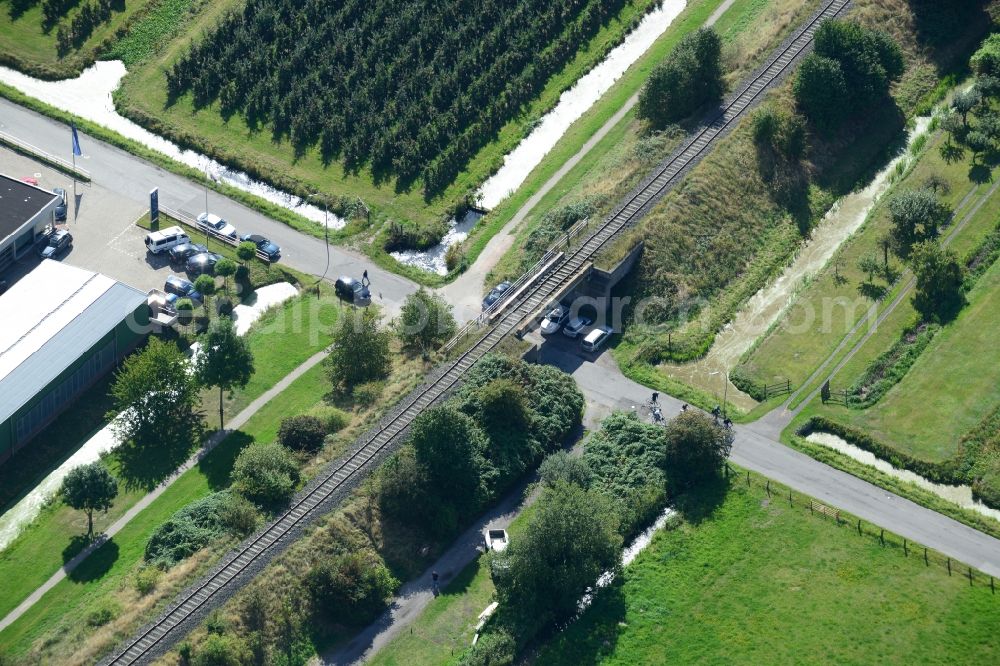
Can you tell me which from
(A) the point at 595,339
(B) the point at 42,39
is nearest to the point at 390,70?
(B) the point at 42,39

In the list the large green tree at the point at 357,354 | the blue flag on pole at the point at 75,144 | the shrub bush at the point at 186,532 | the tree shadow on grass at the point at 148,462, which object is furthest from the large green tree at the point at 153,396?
the blue flag on pole at the point at 75,144

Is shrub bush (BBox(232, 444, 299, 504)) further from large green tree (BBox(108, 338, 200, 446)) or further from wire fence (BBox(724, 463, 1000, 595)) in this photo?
wire fence (BBox(724, 463, 1000, 595))

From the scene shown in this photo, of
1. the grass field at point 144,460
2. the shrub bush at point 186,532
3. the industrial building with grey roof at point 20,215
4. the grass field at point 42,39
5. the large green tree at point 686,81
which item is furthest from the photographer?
the grass field at point 42,39

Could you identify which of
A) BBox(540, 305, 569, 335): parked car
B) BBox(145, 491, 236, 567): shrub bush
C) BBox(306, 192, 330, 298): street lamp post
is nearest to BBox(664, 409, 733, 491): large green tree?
BBox(540, 305, 569, 335): parked car

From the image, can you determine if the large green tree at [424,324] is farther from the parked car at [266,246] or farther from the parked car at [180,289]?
the parked car at [180,289]

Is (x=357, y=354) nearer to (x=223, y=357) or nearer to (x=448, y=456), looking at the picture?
(x=223, y=357)

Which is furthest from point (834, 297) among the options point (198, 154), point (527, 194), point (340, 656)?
point (198, 154)
